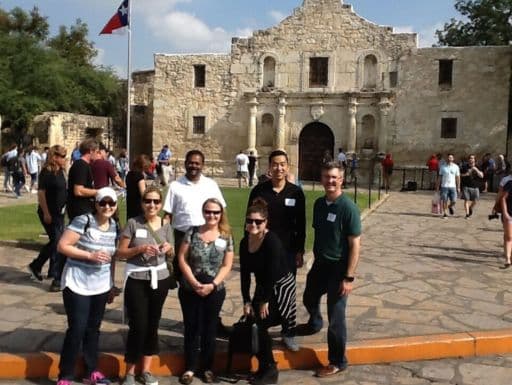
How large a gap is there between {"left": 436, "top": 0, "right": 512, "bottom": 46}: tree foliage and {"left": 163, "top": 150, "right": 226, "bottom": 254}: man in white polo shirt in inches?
1188

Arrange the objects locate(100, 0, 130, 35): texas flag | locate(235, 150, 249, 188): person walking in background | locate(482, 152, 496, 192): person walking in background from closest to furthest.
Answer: locate(100, 0, 130, 35): texas flag, locate(482, 152, 496, 192): person walking in background, locate(235, 150, 249, 188): person walking in background

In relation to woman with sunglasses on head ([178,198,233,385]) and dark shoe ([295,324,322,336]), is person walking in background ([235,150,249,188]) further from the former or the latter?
woman with sunglasses on head ([178,198,233,385])

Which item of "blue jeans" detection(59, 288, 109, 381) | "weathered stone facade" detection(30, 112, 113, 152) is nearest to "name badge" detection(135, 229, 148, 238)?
"blue jeans" detection(59, 288, 109, 381)

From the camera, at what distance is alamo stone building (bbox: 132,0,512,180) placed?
27.5m

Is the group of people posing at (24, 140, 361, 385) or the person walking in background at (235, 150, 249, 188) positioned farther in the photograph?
the person walking in background at (235, 150, 249, 188)

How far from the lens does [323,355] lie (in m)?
5.29

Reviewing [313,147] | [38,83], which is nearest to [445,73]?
[313,147]

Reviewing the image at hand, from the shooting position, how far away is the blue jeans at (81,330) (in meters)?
4.45

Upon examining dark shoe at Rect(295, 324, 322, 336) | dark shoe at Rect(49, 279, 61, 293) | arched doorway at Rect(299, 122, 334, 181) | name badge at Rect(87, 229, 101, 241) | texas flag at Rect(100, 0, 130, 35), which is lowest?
dark shoe at Rect(295, 324, 322, 336)

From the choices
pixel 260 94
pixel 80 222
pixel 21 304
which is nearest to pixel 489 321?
pixel 80 222

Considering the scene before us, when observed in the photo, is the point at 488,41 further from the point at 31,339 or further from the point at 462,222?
the point at 31,339

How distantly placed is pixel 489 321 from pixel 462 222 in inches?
350

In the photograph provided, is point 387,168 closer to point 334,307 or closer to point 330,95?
point 330,95

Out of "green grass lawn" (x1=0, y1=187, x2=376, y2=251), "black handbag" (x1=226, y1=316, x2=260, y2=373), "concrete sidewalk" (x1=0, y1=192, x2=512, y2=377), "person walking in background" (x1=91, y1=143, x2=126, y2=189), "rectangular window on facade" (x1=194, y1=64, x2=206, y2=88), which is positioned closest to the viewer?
"black handbag" (x1=226, y1=316, x2=260, y2=373)
